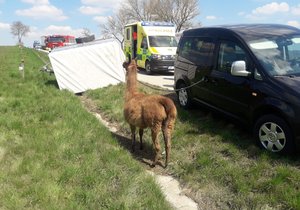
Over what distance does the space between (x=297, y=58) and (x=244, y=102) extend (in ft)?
3.76

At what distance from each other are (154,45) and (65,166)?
13991 millimetres

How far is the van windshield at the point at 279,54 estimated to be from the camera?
5.45 meters

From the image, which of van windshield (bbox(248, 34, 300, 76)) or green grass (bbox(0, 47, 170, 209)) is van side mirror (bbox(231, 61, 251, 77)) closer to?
van windshield (bbox(248, 34, 300, 76))

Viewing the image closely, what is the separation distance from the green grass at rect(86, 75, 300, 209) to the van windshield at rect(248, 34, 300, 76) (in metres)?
1.31

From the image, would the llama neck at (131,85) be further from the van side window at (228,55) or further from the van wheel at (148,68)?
the van wheel at (148,68)

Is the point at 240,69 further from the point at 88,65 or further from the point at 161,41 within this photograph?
the point at 161,41

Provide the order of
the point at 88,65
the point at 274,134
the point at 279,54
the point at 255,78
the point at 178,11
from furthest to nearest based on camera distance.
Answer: the point at 178,11, the point at 88,65, the point at 279,54, the point at 255,78, the point at 274,134

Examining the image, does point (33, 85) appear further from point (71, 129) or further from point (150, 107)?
point (150, 107)

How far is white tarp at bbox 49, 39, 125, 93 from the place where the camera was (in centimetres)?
1166

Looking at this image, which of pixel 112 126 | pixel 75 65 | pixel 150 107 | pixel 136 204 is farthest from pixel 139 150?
pixel 75 65

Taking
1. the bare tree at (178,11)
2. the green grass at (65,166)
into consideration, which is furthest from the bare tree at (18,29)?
the green grass at (65,166)

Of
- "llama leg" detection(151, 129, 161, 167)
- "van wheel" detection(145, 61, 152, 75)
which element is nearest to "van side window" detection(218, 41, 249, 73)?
"llama leg" detection(151, 129, 161, 167)

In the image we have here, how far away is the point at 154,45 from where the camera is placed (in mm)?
18219

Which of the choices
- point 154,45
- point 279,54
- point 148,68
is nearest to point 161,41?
point 154,45
